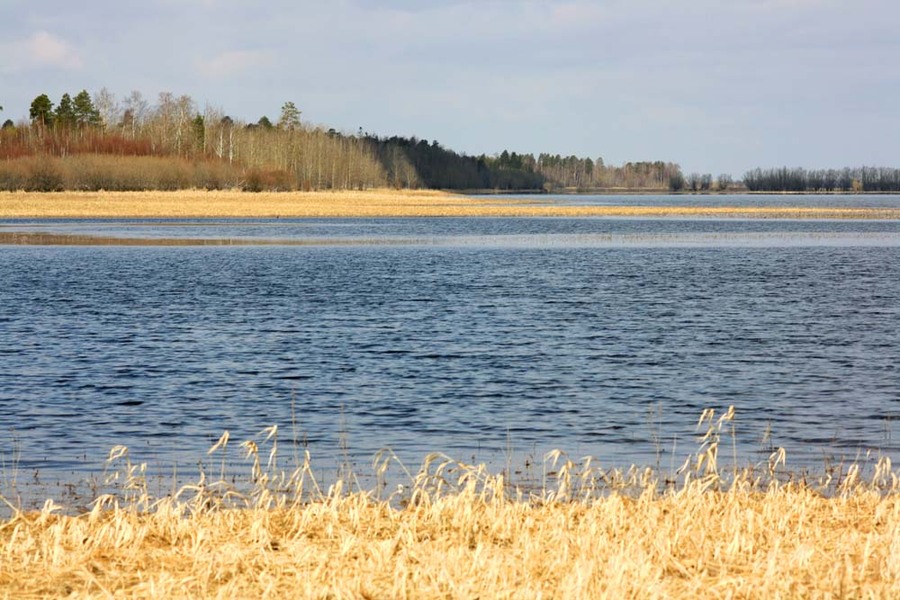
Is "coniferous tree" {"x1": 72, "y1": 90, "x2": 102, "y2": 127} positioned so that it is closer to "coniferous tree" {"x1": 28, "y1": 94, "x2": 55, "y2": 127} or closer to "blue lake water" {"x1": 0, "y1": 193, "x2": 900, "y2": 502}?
"coniferous tree" {"x1": 28, "y1": 94, "x2": 55, "y2": 127}

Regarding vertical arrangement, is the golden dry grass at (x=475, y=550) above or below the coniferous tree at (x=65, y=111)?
below

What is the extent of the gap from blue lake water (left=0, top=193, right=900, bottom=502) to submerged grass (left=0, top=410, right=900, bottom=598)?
143 inches

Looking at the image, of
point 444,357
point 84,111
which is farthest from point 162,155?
point 444,357

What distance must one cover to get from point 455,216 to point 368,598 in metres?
104

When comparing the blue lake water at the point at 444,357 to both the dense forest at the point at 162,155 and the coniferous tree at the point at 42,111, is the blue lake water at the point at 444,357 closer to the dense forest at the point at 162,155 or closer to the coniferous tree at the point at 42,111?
the dense forest at the point at 162,155

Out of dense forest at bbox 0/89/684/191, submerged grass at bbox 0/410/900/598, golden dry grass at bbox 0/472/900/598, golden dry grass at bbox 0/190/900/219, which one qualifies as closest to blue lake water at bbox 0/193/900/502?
submerged grass at bbox 0/410/900/598

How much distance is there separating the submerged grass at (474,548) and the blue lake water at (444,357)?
A: 3.64 metres

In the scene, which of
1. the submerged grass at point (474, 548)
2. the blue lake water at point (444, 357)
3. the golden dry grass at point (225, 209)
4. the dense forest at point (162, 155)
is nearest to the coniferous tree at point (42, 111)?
the dense forest at point (162, 155)

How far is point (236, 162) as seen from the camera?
561 feet

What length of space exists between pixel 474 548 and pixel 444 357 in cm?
1522

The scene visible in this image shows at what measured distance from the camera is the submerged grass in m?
8.08

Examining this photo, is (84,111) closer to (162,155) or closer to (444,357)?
(162,155)

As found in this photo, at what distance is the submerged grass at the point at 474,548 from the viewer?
26.5 ft

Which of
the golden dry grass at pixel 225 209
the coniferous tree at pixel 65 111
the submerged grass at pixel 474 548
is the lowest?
the submerged grass at pixel 474 548
